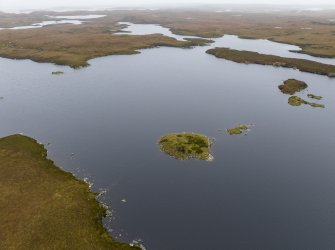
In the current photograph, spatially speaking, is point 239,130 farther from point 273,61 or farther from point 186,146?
point 273,61

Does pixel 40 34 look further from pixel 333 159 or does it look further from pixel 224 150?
pixel 333 159

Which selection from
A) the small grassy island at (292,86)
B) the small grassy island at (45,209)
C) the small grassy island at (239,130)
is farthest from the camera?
the small grassy island at (292,86)

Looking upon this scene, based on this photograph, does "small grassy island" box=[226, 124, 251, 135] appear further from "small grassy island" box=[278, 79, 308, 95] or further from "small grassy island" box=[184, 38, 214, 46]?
"small grassy island" box=[184, 38, 214, 46]

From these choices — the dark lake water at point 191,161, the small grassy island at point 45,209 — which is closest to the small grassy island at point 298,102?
the dark lake water at point 191,161

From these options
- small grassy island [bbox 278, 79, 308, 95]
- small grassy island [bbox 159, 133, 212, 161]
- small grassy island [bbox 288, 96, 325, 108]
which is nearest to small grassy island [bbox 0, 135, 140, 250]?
small grassy island [bbox 159, 133, 212, 161]

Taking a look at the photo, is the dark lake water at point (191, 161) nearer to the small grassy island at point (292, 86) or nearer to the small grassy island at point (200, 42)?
the small grassy island at point (292, 86)
